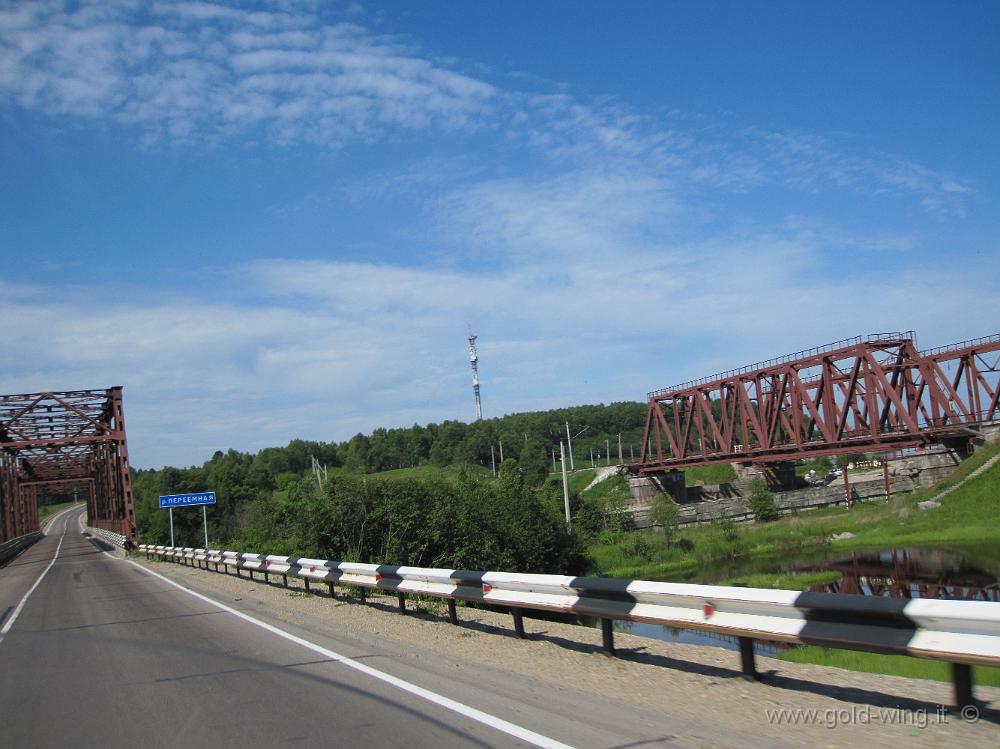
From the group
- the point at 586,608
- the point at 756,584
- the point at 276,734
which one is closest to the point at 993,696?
the point at 586,608

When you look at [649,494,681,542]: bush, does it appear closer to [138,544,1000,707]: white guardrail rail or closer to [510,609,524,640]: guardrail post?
[510,609,524,640]: guardrail post

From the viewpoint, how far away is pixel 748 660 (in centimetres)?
813

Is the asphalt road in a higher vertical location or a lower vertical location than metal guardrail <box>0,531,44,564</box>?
higher

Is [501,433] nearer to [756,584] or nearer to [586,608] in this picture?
[756,584]

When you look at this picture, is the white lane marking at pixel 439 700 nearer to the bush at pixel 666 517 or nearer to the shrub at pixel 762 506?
the bush at pixel 666 517

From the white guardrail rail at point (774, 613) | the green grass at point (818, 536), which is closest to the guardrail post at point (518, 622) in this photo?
the white guardrail rail at point (774, 613)

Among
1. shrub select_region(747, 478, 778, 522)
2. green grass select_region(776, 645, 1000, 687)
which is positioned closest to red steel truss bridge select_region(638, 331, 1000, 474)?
shrub select_region(747, 478, 778, 522)

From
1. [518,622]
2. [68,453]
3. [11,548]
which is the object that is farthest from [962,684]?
[68,453]

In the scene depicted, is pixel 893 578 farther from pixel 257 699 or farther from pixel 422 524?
pixel 257 699

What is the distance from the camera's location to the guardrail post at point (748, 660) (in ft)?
26.6

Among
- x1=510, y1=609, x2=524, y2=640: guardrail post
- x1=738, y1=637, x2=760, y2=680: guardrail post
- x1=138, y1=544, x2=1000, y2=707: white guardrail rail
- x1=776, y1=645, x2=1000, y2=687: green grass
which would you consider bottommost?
x1=776, y1=645, x2=1000, y2=687: green grass

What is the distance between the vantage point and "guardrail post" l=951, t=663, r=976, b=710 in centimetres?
625

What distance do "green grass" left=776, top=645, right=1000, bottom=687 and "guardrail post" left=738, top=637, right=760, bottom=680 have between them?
4.26m

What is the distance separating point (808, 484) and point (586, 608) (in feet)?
243
